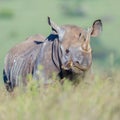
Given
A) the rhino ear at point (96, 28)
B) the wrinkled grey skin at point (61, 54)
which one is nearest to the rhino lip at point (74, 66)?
the wrinkled grey skin at point (61, 54)

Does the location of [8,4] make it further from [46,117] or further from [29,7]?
[46,117]

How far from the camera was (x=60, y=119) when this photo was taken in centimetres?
783

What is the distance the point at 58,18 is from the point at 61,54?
1706 cm

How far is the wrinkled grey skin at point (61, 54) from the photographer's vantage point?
1062cm

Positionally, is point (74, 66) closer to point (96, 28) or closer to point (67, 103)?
point (96, 28)

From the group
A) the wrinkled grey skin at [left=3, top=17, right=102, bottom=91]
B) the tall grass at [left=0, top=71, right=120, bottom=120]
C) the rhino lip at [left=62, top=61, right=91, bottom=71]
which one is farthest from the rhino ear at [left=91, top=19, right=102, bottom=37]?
the tall grass at [left=0, top=71, right=120, bottom=120]

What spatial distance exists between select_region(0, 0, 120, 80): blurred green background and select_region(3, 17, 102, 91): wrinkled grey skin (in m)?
8.40

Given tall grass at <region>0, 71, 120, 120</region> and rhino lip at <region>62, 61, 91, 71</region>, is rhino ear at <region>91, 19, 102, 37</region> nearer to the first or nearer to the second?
rhino lip at <region>62, 61, 91, 71</region>

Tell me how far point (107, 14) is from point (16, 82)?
17105 mm

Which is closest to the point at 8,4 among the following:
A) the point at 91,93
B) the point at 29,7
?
the point at 29,7

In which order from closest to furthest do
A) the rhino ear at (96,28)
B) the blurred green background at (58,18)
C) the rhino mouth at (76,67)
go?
the rhino mouth at (76,67) < the rhino ear at (96,28) < the blurred green background at (58,18)

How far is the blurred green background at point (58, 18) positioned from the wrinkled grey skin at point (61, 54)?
27.6ft

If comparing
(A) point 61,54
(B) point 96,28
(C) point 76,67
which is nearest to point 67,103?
(C) point 76,67

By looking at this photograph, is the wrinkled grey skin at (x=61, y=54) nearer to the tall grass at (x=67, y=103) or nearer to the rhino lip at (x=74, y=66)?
the rhino lip at (x=74, y=66)
